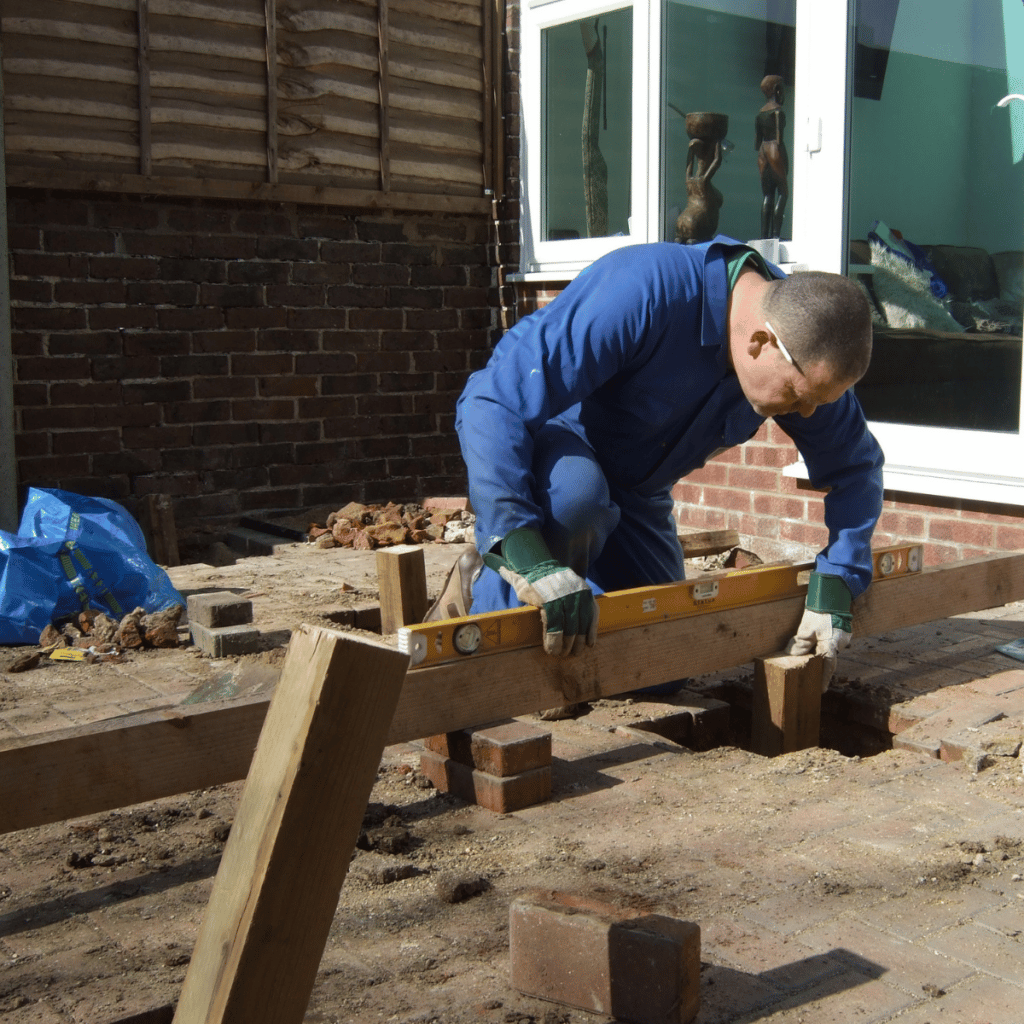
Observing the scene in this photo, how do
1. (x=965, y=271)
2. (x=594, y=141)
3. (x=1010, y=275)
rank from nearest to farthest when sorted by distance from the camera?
(x=1010, y=275) < (x=965, y=271) < (x=594, y=141)

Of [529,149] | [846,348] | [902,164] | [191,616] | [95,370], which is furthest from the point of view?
[529,149]

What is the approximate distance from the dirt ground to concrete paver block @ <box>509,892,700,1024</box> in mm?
56

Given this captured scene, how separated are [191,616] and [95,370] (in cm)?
266

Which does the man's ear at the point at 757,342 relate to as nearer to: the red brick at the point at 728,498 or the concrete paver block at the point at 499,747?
the concrete paver block at the point at 499,747

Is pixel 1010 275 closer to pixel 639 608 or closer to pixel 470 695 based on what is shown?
pixel 639 608

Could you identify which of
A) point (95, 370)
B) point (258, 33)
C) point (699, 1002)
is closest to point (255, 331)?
point (95, 370)

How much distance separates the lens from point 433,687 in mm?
2703

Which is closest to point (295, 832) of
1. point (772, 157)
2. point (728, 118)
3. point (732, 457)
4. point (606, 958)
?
point (606, 958)

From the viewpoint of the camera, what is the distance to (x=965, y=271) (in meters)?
5.28

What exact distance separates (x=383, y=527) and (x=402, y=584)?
2344 millimetres

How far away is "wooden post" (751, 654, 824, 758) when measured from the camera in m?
3.40

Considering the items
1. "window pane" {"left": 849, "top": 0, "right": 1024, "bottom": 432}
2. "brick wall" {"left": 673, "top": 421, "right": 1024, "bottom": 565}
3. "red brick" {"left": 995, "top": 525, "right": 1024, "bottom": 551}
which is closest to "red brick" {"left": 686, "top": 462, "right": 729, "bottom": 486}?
"brick wall" {"left": 673, "top": 421, "right": 1024, "bottom": 565}

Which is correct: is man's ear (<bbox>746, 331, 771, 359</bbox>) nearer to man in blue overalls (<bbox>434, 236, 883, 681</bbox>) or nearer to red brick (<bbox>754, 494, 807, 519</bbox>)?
man in blue overalls (<bbox>434, 236, 883, 681</bbox>)

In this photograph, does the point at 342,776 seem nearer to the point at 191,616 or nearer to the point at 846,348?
the point at 846,348
